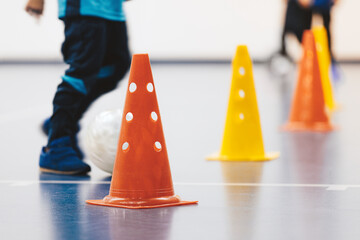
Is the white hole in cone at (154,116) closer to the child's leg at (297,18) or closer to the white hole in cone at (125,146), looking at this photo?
the white hole in cone at (125,146)

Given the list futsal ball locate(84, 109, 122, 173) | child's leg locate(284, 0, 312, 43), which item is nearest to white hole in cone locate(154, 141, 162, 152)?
futsal ball locate(84, 109, 122, 173)

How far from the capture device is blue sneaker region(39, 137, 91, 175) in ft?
16.5

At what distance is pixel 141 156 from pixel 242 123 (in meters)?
1.92

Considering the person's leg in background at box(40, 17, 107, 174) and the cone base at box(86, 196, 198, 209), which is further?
the person's leg in background at box(40, 17, 107, 174)

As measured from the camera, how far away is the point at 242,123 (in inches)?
231

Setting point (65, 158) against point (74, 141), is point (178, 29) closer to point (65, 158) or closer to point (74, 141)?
point (74, 141)

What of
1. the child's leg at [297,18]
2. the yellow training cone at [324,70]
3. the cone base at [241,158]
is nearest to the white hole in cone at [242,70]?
the cone base at [241,158]

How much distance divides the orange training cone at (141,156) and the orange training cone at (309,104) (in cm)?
355

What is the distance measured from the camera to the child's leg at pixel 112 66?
17.3 feet

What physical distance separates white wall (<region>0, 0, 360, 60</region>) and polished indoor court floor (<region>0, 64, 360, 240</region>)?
9.92m

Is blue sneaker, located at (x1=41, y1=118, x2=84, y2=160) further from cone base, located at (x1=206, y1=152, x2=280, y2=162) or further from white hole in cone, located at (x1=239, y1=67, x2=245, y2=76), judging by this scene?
white hole in cone, located at (x1=239, y1=67, x2=245, y2=76)

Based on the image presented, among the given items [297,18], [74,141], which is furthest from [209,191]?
[297,18]

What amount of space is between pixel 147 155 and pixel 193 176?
1.05m

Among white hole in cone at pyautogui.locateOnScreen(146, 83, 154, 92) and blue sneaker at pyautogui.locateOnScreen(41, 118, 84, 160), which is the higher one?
white hole in cone at pyautogui.locateOnScreen(146, 83, 154, 92)
